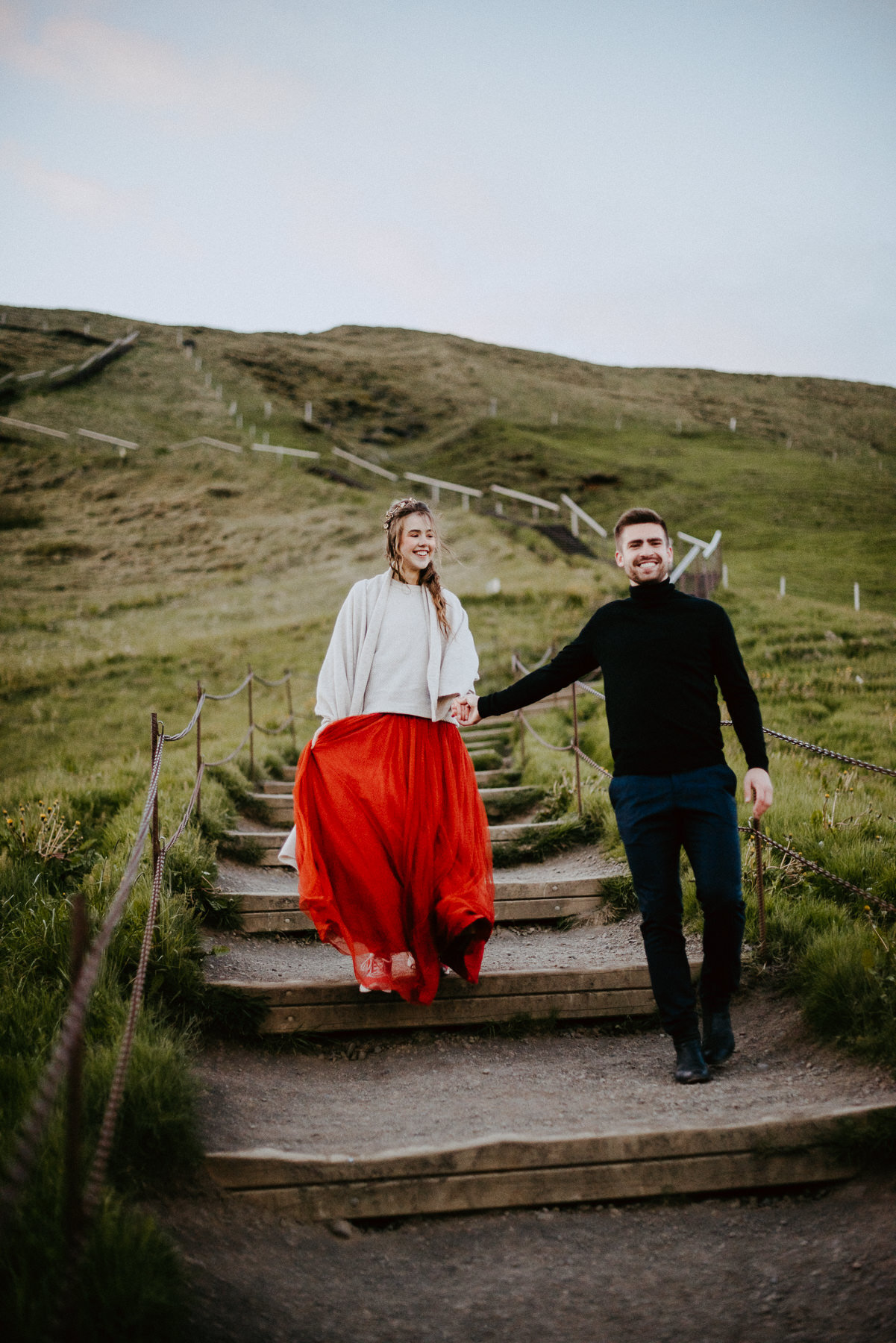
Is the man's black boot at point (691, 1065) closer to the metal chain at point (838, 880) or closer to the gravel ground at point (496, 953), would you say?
the gravel ground at point (496, 953)

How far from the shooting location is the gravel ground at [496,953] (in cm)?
387

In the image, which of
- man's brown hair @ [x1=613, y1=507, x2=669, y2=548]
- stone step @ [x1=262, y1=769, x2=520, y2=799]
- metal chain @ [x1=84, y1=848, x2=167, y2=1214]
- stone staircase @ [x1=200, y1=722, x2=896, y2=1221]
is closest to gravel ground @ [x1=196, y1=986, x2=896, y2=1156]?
stone staircase @ [x1=200, y1=722, x2=896, y2=1221]

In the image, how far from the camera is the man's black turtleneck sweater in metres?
3.04

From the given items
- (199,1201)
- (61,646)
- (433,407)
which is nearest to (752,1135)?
(199,1201)

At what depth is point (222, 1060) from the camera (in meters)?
3.21

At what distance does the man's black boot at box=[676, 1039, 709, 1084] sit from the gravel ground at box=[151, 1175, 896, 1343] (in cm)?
51

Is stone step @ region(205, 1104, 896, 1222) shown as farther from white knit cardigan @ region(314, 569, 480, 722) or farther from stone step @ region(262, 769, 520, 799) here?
stone step @ region(262, 769, 520, 799)

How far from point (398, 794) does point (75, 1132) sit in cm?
199

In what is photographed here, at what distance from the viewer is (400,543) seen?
12.7ft

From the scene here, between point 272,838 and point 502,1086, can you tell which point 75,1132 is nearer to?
point 502,1086

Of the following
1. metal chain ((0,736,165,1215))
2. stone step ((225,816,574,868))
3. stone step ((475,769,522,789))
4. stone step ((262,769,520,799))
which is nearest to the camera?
metal chain ((0,736,165,1215))

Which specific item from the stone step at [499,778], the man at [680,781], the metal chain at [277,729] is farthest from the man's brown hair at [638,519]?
the metal chain at [277,729]

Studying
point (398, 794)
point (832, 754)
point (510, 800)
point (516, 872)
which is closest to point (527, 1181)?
point (398, 794)

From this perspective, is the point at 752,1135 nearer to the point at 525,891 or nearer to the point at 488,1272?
the point at 488,1272
